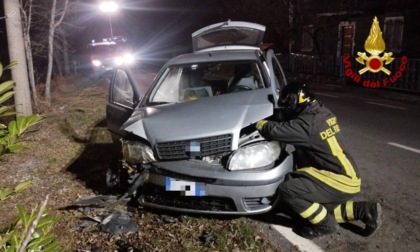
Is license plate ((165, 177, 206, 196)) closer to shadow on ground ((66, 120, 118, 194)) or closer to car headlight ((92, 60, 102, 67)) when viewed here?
shadow on ground ((66, 120, 118, 194))

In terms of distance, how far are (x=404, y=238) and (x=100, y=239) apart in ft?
9.07

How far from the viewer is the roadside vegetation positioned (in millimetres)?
3158

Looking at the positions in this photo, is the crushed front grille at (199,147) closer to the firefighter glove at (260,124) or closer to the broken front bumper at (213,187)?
the broken front bumper at (213,187)

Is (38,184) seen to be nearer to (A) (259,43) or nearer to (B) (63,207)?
(B) (63,207)

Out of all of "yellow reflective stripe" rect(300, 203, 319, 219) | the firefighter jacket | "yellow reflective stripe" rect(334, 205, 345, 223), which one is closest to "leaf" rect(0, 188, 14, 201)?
the firefighter jacket

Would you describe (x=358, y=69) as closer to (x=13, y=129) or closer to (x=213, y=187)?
(x=213, y=187)

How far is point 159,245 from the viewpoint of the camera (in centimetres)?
316

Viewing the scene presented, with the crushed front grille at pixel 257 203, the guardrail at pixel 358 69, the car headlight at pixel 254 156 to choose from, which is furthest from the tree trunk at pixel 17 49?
the guardrail at pixel 358 69

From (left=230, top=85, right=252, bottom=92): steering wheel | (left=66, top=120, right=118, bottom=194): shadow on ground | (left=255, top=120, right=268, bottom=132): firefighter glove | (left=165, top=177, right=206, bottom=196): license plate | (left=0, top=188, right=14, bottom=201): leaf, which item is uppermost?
(left=230, top=85, right=252, bottom=92): steering wheel

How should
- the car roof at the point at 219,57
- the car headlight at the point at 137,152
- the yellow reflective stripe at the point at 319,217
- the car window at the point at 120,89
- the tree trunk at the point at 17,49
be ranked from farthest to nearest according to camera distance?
the tree trunk at the point at 17,49, the car window at the point at 120,89, the car roof at the point at 219,57, the car headlight at the point at 137,152, the yellow reflective stripe at the point at 319,217

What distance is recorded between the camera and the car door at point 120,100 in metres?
4.64

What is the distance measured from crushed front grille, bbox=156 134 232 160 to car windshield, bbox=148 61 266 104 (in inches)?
50.6

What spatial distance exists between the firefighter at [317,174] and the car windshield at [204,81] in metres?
1.43

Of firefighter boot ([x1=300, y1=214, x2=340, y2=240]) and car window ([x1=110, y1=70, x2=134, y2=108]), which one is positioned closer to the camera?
firefighter boot ([x1=300, y1=214, x2=340, y2=240])
